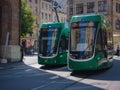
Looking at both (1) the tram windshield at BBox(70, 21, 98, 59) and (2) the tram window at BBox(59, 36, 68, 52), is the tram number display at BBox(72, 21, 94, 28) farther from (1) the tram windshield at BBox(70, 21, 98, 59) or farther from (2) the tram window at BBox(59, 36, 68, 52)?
(2) the tram window at BBox(59, 36, 68, 52)

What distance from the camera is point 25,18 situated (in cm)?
6688

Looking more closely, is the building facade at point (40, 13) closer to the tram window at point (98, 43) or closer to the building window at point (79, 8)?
the building window at point (79, 8)

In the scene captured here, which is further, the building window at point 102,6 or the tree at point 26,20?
the building window at point 102,6

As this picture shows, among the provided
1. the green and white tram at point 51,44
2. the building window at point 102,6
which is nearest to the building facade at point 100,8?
the building window at point 102,6

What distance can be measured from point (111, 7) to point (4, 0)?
4427 cm

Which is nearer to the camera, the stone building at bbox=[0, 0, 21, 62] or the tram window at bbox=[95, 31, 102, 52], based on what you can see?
the tram window at bbox=[95, 31, 102, 52]

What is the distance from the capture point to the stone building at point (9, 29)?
31520 mm

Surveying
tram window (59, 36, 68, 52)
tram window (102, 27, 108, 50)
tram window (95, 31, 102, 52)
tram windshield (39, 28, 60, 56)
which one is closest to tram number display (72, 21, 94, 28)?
tram window (95, 31, 102, 52)

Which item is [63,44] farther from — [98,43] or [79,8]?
[79,8]

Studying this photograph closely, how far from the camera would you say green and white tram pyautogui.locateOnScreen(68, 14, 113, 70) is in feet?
62.7

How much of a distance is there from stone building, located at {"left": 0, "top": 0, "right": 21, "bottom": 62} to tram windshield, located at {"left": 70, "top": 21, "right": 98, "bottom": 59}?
12.5m

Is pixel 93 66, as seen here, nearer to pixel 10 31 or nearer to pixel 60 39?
pixel 60 39

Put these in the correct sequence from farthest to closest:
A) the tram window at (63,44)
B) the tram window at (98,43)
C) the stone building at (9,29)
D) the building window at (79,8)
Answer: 1. the building window at (79,8)
2. the stone building at (9,29)
3. the tram window at (63,44)
4. the tram window at (98,43)

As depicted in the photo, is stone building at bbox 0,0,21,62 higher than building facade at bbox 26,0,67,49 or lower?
lower
